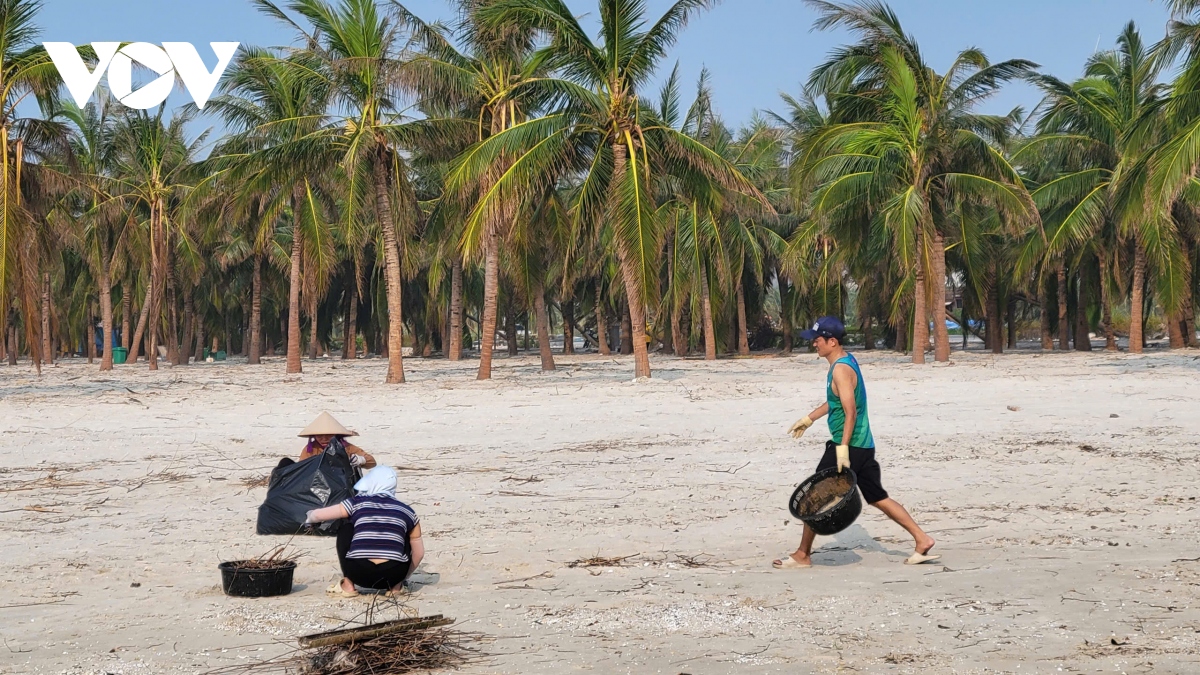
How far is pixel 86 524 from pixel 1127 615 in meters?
6.43

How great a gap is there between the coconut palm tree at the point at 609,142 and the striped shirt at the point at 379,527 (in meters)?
13.5

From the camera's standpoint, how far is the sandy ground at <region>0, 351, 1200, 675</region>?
4.82 meters

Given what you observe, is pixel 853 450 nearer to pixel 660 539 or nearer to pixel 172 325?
pixel 660 539

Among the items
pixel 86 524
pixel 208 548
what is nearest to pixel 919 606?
pixel 208 548

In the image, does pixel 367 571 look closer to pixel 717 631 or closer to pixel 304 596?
pixel 304 596

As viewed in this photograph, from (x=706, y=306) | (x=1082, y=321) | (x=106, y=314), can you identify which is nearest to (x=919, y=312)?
(x=706, y=306)

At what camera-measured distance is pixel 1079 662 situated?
4.45m

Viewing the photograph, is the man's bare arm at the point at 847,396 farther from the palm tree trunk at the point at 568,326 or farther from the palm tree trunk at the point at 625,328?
the palm tree trunk at the point at 568,326

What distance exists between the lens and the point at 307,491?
281 inches

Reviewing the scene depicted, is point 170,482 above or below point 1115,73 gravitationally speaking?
below

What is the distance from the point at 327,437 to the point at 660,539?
2.30m

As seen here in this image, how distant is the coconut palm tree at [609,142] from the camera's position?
1920 cm

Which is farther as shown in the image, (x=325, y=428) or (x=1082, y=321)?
(x=1082, y=321)

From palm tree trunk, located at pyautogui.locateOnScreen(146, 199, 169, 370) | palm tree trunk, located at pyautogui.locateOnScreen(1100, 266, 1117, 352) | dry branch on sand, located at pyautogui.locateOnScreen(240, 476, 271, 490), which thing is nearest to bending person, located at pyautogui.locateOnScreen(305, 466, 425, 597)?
dry branch on sand, located at pyautogui.locateOnScreen(240, 476, 271, 490)
